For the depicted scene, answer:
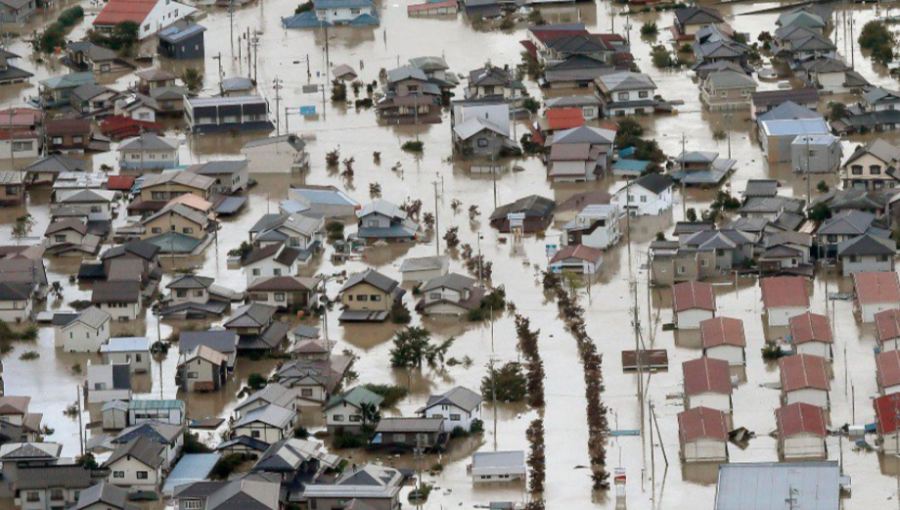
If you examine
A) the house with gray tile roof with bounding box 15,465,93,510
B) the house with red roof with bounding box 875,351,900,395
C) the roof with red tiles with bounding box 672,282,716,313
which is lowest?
the house with gray tile roof with bounding box 15,465,93,510

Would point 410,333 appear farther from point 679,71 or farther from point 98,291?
point 679,71

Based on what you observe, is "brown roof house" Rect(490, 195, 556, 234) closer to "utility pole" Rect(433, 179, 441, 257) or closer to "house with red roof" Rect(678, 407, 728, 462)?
"utility pole" Rect(433, 179, 441, 257)

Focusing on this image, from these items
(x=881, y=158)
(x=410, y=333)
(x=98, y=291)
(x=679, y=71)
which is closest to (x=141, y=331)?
(x=98, y=291)

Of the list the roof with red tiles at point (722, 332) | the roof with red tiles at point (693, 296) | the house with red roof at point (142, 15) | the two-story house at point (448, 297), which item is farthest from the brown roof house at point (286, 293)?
the house with red roof at point (142, 15)

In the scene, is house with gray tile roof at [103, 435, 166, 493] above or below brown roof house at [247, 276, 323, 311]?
below

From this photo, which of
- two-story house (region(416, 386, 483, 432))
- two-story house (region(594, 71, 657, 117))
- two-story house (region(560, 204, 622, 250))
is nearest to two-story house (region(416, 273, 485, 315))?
two-story house (region(560, 204, 622, 250))

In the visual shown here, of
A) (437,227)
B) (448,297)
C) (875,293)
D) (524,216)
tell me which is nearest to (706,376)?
(875,293)
